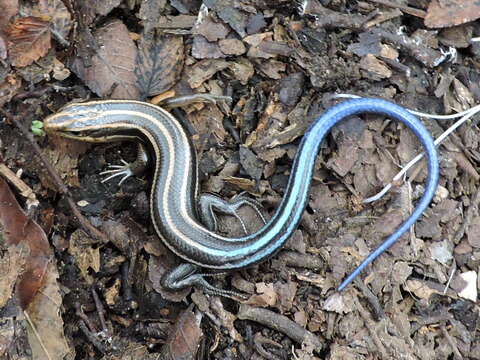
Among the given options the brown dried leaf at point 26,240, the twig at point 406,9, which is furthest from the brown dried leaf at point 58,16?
the twig at point 406,9

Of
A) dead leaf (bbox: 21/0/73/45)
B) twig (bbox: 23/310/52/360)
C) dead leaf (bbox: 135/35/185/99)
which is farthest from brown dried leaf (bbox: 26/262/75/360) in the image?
dead leaf (bbox: 21/0/73/45)

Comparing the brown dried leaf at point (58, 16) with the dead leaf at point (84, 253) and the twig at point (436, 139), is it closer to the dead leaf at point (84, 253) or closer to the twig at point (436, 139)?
the dead leaf at point (84, 253)

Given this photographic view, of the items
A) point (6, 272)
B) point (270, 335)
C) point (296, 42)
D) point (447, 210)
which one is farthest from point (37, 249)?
point (447, 210)

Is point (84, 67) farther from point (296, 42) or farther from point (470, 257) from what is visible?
→ point (470, 257)

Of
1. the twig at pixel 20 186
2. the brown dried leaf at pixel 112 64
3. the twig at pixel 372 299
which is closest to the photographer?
the twig at pixel 20 186

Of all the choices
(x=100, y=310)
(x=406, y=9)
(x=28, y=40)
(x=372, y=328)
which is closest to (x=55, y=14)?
(x=28, y=40)
